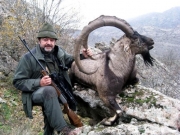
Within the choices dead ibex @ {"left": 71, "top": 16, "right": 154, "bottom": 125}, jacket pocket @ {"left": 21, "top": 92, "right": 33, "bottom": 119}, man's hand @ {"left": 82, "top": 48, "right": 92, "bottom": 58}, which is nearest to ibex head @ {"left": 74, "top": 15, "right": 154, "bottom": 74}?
dead ibex @ {"left": 71, "top": 16, "right": 154, "bottom": 125}

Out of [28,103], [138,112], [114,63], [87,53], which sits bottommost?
[138,112]

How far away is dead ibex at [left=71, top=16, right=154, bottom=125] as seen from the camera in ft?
14.0

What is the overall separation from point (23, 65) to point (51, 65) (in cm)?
52

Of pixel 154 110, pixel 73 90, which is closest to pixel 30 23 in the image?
pixel 73 90

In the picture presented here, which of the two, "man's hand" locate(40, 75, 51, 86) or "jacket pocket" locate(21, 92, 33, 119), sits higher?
"man's hand" locate(40, 75, 51, 86)

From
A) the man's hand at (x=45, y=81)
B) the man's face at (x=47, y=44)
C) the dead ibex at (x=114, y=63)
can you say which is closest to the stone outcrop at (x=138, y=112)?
the dead ibex at (x=114, y=63)

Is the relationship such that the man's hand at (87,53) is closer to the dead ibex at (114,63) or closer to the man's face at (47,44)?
the dead ibex at (114,63)

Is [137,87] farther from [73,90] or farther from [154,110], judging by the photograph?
[73,90]

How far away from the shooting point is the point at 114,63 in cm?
446

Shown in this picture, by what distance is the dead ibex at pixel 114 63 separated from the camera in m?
4.28

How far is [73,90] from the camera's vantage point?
17.0 feet

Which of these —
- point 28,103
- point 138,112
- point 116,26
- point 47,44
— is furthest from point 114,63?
point 28,103

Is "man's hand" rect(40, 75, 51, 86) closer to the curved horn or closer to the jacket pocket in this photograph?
the jacket pocket

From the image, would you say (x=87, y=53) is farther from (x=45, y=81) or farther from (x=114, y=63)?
(x=45, y=81)
